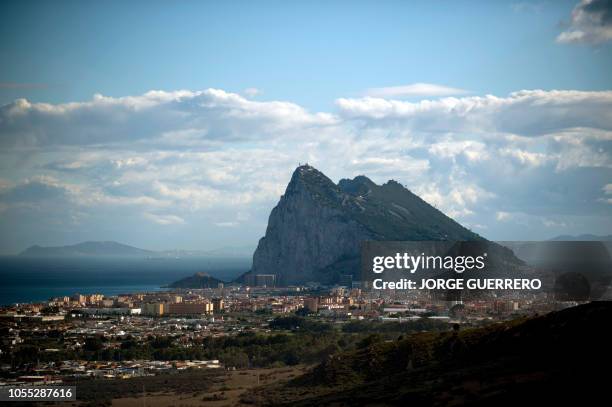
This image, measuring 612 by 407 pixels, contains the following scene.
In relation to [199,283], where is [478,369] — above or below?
below

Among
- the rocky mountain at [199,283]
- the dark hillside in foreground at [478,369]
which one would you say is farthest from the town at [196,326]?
the rocky mountain at [199,283]

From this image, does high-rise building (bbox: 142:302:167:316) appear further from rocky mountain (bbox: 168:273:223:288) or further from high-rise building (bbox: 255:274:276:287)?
high-rise building (bbox: 255:274:276:287)

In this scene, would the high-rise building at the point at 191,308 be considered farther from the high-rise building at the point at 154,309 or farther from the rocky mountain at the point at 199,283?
the rocky mountain at the point at 199,283

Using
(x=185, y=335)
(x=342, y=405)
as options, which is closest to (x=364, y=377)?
(x=342, y=405)

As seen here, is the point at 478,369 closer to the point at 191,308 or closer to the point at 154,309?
the point at 154,309

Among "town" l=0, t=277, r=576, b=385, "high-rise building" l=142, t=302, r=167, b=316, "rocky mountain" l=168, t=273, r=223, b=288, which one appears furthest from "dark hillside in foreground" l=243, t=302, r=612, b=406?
"rocky mountain" l=168, t=273, r=223, b=288

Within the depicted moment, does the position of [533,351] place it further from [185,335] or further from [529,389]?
[185,335]

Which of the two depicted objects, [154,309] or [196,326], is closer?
[196,326]

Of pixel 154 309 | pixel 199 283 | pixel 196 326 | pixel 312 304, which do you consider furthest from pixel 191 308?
pixel 199 283
